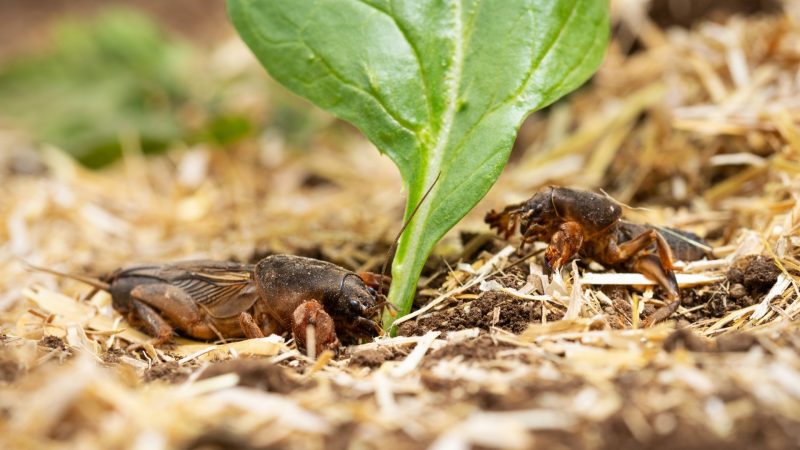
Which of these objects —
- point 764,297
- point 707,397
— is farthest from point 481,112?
point 707,397

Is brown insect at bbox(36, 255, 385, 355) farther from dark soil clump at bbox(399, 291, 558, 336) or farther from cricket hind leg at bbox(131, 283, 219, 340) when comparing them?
dark soil clump at bbox(399, 291, 558, 336)

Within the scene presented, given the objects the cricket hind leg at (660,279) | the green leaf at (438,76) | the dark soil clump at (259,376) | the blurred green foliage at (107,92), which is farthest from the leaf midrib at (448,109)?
the blurred green foliage at (107,92)

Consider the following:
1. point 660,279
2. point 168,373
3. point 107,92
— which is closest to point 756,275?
point 660,279

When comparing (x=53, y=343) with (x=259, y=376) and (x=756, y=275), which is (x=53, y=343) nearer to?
(x=259, y=376)

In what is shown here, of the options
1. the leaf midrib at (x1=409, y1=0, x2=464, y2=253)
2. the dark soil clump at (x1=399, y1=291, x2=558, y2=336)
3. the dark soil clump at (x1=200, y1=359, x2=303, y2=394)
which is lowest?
the dark soil clump at (x1=399, y1=291, x2=558, y2=336)

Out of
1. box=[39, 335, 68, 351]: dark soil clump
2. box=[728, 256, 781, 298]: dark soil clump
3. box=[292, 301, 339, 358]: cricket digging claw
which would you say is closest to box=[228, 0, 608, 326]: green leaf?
box=[292, 301, 339, 358]: cricket digging claw

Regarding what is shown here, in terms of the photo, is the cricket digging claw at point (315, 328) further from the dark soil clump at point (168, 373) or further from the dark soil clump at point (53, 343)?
the dark soil clump at point (53, 343)
